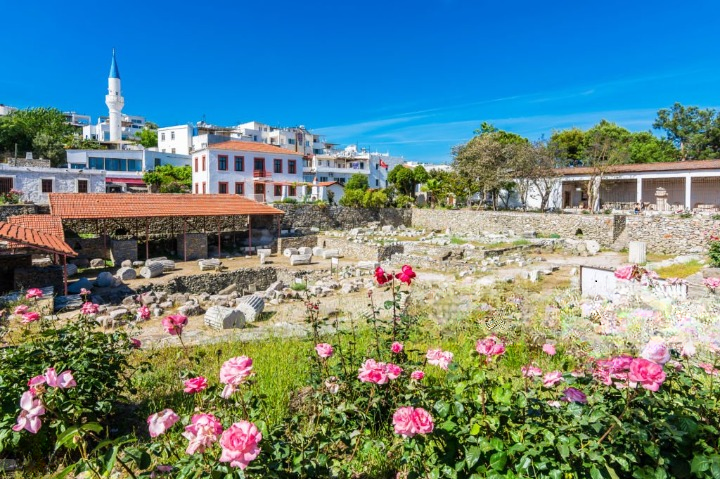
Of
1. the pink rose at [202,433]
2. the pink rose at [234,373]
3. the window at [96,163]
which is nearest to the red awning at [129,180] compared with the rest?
the window at [96,163]

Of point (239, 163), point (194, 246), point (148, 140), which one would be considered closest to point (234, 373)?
point (194, 246)

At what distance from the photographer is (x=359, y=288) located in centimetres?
1788

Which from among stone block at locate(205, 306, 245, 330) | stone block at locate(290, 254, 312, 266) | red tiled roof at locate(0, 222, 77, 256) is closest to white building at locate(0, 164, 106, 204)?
red tiled roof at locate(0, 222, 77, 256)

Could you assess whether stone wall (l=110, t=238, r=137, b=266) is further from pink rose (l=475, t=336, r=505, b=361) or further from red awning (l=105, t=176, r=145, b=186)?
red awning (l=105, t=176, r=145, b=186)

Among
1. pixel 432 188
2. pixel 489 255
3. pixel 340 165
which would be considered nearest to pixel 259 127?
pixel 340 165

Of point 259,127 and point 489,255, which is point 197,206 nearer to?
point 489,255

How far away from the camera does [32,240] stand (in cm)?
1530

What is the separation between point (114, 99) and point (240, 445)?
80.7 meters

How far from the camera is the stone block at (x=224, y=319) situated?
11758 millimetres

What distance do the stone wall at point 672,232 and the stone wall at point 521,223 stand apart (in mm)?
1070

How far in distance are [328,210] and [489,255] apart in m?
16.7

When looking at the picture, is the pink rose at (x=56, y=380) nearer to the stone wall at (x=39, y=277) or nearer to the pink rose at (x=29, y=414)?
the pink rose at (x=29, y=414)

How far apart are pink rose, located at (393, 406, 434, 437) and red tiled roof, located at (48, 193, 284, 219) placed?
2392 cm

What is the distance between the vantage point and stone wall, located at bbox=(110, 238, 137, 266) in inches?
907
